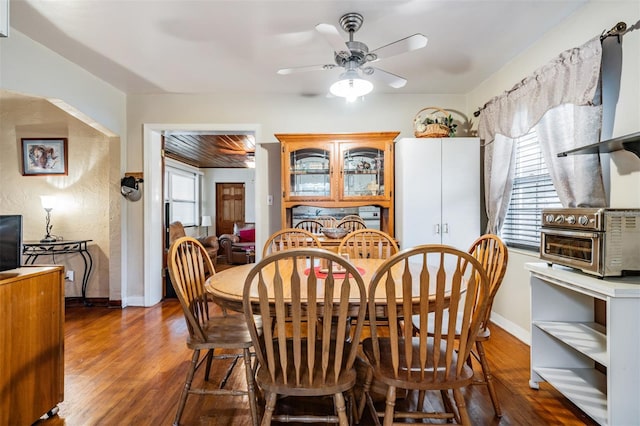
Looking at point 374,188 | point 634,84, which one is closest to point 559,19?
point 634,84

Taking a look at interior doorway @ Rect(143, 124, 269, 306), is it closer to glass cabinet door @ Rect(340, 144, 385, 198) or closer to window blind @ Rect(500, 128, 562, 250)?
glass cabinet door @ Rect(340, 144, 385, 198)

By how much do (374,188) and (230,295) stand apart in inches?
93.0

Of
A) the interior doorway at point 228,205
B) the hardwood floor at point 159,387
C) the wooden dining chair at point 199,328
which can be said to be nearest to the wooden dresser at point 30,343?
the hardwood floor at point 159,387

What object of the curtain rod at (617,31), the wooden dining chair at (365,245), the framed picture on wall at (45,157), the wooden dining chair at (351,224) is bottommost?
the wooden dining chair at (365,245)

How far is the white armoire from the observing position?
132 inches

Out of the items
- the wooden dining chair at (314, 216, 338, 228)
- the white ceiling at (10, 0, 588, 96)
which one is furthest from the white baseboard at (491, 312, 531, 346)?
the white ceiling at (10, 0, 588, 96)

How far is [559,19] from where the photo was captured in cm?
234

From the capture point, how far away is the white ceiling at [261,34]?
217 cm

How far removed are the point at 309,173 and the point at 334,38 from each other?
1.78 metres

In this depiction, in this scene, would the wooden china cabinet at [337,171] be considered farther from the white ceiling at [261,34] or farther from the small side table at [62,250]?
the small side table at [62,250]

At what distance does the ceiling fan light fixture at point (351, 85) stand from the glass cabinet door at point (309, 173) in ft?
4.20

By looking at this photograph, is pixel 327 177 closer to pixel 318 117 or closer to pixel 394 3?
pixel 318 117

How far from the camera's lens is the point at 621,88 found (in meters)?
1.95

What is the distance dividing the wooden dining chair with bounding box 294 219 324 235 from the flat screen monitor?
2.54 metres
